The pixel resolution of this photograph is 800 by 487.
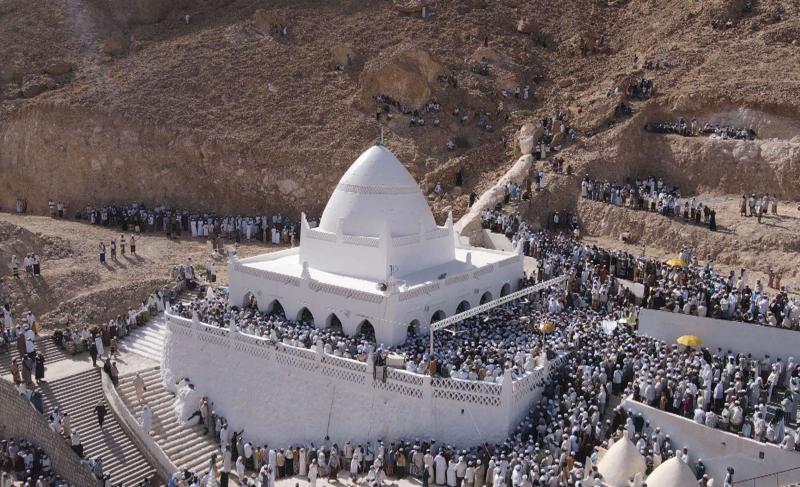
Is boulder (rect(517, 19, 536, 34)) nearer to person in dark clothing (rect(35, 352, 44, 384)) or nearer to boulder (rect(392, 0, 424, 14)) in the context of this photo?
boulder (rect(392, 0, 424, 14))

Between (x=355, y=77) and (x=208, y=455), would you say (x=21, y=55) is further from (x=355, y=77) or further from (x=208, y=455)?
(x=208, y=455)

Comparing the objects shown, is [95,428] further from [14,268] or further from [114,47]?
[114,47]

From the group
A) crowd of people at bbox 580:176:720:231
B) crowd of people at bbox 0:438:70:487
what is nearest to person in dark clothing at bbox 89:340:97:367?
crowd of people at bbox 0:438:70:487

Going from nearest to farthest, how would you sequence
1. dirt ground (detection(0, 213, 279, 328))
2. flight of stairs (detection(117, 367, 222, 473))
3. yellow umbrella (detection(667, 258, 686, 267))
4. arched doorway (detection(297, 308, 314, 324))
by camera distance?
flight of stairs (detection(117, 367, 222, 473)) < arched doorway (detection(297, 308, 314, 324)) < yellow umbrella (detection(667, 258, 686, 267)) < dirt ground (detection(0, 213, 279, 328))

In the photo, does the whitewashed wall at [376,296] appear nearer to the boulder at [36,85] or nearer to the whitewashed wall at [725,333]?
the whitewashed wall at [725,333]

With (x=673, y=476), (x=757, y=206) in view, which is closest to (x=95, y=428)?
(x=673, y=476)

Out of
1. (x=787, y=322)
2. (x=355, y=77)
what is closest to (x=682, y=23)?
(x=355, y=77)
